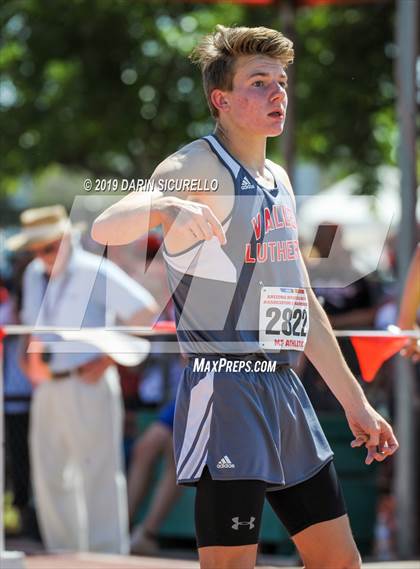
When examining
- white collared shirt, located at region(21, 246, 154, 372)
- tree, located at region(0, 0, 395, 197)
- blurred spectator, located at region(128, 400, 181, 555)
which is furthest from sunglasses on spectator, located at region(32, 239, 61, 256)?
tree, located at region(0, 0, 395, 197)

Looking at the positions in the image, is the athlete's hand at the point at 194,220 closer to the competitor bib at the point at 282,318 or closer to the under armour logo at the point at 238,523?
the competitor bib at the point at 282,318

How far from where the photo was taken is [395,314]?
776 cm

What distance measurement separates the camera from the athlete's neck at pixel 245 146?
146 inches

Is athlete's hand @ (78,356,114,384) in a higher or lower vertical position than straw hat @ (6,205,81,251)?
lower

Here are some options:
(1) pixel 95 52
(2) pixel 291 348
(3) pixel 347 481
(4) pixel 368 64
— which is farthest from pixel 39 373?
(1) pixel 95 52

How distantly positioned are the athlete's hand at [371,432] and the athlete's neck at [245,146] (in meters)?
0.84

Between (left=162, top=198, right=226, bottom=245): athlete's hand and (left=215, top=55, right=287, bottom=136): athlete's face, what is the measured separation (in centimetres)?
56

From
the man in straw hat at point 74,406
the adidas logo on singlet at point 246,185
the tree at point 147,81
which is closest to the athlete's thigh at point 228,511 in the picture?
the adidas logo on singlet at point 246,185

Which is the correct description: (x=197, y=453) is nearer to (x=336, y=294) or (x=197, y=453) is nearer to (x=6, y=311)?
(x=336, y=294)

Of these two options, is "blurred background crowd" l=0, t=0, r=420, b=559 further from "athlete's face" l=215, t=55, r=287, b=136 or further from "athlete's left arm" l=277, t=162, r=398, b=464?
"athlete's face" l=215, t=55, r=287, b=136

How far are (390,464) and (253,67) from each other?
5.15m

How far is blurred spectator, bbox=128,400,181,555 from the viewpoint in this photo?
7723 mm

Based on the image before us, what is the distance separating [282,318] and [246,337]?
0.47 ft

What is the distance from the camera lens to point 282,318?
365 centimetres
